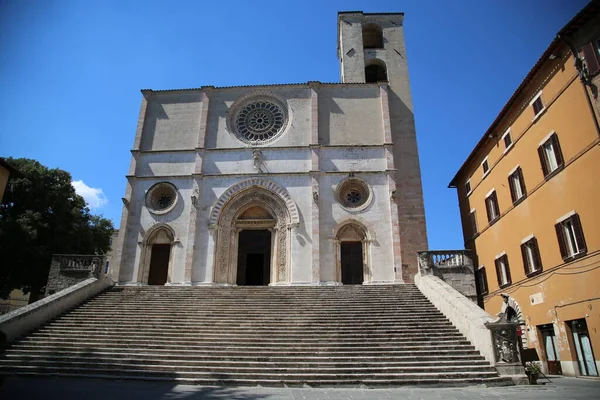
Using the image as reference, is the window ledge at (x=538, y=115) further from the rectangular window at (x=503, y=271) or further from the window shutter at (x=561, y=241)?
the rectangular window at (x=503, y=271)

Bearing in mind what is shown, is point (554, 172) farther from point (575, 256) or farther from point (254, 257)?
point (254, 257)

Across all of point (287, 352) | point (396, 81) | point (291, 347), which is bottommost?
point (287, 352)

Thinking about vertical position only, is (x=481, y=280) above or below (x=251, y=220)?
below

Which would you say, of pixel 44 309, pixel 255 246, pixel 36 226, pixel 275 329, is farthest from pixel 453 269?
pixel 36 226

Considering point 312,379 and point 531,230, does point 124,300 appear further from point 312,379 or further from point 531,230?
point 531,230

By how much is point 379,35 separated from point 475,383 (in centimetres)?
2409

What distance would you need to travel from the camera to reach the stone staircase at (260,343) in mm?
9695

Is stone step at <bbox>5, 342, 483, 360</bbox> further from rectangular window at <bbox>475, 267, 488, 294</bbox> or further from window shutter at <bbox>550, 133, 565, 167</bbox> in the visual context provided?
rectangular window at <bbox>475, 267, 488, 294</bbox>

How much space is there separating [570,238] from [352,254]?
9712mm

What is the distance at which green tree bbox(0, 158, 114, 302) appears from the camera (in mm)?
21109

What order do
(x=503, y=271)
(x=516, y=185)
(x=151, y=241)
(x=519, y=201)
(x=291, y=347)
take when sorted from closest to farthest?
(x=291, y=347), (x=519, y=201), (x=516, y=185), (x=503, y=271), (x=151, y=241)

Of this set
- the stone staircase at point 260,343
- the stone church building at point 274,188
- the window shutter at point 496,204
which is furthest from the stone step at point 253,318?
the window shutter at point 496,204

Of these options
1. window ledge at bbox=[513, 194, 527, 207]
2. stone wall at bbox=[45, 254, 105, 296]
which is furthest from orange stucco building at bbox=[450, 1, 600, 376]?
stone wall at bbox=[45, 254, 105, 296]

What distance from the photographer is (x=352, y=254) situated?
Result: 20.4 m
